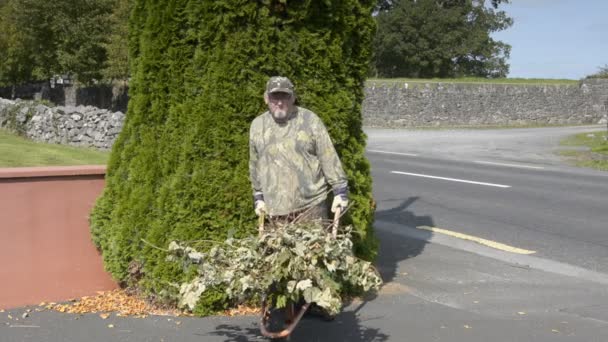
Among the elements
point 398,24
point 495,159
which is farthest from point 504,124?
point 398,24

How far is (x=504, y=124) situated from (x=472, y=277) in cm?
3297

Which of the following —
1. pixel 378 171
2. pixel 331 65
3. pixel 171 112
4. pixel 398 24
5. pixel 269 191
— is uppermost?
pixel 398 24

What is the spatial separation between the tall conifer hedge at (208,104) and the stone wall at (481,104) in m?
30.3

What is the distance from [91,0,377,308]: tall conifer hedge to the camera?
5.96 metres

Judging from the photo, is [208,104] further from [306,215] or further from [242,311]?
[242,311]

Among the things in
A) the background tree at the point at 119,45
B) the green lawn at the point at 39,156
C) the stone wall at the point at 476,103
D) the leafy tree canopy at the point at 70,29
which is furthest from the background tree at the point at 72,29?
the green lawn at the point at 39,156

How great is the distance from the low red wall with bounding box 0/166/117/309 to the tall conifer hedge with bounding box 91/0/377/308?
357mm

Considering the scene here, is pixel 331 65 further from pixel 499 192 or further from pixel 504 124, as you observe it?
pixel 504 124

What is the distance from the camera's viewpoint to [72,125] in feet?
65.1

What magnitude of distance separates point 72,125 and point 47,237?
14.0 meters

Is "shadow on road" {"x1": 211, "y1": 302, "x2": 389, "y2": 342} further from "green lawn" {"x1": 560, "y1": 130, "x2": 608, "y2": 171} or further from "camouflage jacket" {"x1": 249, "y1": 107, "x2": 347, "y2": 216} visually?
"green lawn" {"x1": 560, "y1": 130, "x2": 608, "y2": 171}

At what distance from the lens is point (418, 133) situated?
33469 mm

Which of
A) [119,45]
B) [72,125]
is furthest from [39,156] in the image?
[119,45]

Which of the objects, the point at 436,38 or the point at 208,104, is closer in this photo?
the point at 208,104
